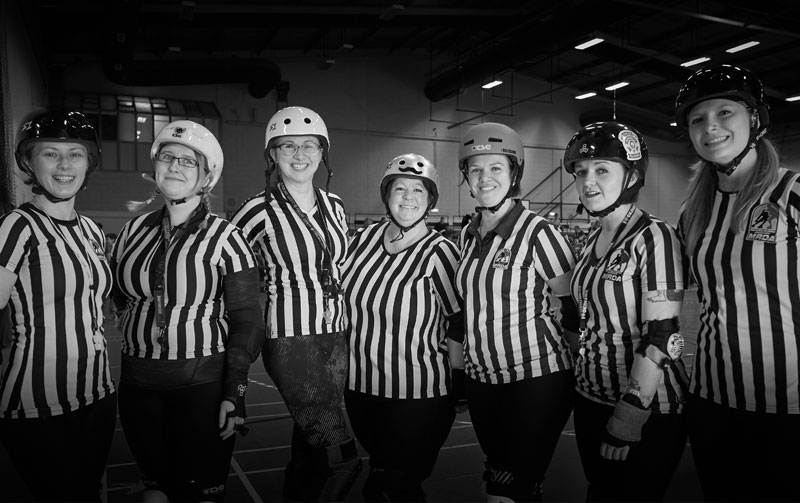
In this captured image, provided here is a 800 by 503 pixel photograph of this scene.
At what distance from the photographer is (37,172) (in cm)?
214

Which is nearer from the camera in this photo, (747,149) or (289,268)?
(747,149)

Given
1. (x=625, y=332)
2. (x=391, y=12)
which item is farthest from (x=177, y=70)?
(x=625, y=332)

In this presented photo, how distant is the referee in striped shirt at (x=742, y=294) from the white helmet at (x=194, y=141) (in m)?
1.88

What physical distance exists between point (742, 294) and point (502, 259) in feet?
3.05

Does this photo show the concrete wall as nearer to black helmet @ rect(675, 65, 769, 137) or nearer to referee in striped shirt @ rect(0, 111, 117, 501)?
referee in striped shirt @ rect(0, 111, 117, 501)

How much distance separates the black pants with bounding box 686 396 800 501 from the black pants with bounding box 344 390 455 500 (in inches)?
44.5

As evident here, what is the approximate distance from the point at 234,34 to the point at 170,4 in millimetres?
3882

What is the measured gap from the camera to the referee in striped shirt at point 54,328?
198cm

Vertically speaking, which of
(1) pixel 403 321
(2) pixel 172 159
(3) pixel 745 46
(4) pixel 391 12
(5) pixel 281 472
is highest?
(4) pixel 391 12

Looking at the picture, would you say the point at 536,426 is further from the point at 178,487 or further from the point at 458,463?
the point at 458,463

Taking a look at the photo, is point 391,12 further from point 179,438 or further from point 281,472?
point 179,438

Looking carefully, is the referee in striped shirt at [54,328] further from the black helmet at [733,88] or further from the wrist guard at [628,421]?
the black helmet at [733,88]

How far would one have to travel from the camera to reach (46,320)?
2020 mm

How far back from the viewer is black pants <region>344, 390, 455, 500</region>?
2.66m
